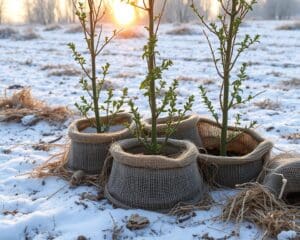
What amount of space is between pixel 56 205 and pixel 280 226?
1.44 m

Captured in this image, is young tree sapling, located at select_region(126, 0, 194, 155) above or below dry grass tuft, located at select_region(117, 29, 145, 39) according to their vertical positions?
above

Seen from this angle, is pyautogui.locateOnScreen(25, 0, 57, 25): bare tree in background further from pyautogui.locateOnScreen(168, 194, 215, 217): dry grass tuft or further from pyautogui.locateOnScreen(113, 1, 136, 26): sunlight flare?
pyautogui.locateOnScreen(168, 194, 215, 217): dry grass tuft

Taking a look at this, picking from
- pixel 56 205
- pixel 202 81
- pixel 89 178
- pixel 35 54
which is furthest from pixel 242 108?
pixel 35 54

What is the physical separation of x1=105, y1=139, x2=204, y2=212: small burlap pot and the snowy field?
3.5 inches

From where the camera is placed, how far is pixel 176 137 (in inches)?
135

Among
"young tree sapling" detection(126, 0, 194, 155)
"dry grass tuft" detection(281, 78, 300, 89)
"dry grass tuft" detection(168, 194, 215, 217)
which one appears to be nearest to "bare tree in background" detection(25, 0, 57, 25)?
"dry grass tuft" detection(281, 78, 300, 89)

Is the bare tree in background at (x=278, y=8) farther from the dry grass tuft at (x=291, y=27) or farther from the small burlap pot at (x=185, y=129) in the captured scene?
the small burlap pot at (x=185, y=129)

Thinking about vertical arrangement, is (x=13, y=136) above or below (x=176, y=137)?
below

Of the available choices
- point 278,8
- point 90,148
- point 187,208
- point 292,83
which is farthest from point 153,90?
point 278,8

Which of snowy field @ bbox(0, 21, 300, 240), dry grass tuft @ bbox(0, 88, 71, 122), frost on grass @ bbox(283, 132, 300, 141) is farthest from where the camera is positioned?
dry grass tuft @ bbox(0, 88, 71, 122)

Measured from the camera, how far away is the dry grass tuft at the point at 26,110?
5.15m

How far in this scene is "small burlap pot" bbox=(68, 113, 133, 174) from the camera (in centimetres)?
326

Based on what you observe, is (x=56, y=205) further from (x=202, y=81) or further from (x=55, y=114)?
(x=202, y=81)

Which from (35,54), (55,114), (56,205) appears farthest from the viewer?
(35,54)
